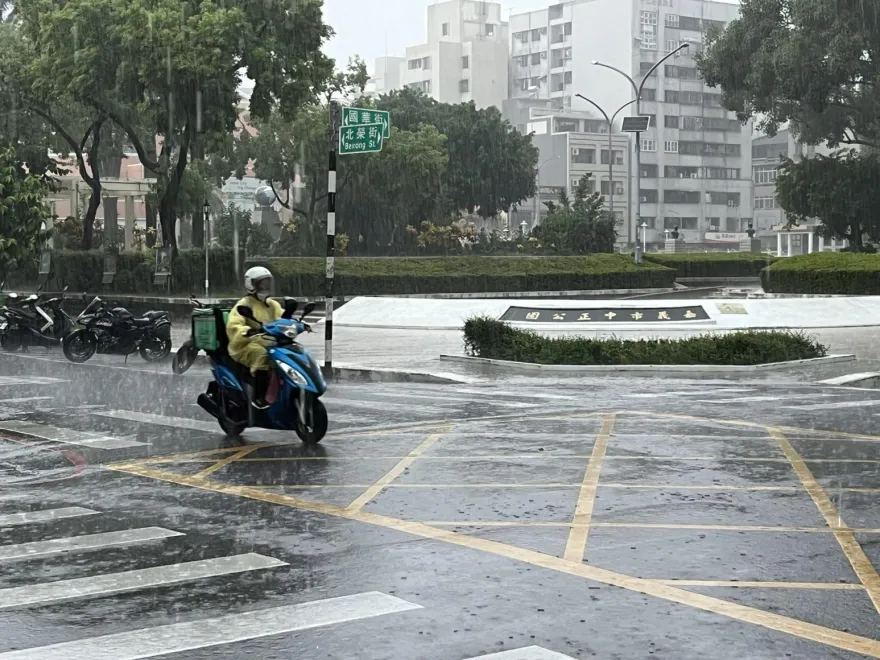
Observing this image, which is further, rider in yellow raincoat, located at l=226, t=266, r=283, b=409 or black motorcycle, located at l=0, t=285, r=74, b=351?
black motorcycle, located at l=0, t=285, r=74, b=351

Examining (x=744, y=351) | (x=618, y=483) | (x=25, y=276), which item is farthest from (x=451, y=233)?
(x=618, y=483)

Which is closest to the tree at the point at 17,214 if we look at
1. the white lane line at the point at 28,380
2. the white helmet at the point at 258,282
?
the white lane line at the point at 28,380

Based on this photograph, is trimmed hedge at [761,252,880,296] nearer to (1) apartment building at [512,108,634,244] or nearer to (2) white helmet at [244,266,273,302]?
(2) white helmet at [244,266,273,302]

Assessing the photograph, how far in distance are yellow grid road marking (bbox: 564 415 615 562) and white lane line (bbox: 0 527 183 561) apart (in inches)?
96.0

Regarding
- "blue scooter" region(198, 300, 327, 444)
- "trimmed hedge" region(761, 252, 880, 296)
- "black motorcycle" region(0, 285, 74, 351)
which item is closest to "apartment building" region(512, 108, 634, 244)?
"trimmed hedge" region(761, 252, 880, 296)

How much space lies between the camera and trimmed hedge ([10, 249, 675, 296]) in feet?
158

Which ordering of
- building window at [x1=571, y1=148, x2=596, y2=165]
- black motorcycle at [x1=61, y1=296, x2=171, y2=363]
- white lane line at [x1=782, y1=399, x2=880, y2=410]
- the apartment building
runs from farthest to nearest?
building window at [x1=571, y1=148, x2=596, y2=165]
the apartment building
black motorcycle at [x1=61, y1=296, x2=171, y2=363]
white lane line at [x1=782, y1=399, x2=880, y2=410]

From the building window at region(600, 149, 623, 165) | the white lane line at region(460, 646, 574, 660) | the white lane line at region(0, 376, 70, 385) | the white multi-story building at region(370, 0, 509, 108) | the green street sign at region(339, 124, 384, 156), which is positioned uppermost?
the white multi-story building at region(370, 0, 509, 108)

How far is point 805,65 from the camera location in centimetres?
5472

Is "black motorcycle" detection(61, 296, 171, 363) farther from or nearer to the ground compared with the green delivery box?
nearer to the ground

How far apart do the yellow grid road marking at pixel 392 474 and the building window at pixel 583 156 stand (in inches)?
4200

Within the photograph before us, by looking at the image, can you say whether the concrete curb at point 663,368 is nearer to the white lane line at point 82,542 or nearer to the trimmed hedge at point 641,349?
the trimmed hedge at point 641,349

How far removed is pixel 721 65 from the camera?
60.4 meters

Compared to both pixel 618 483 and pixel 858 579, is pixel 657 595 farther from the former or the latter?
pixel 618 483
